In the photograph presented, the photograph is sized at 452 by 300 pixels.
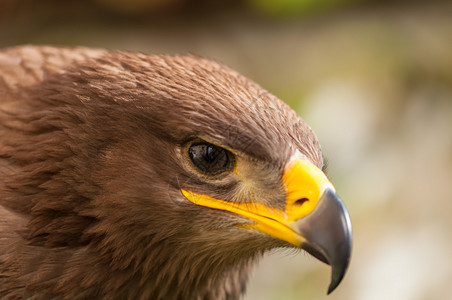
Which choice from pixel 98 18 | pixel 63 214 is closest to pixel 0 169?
pixel 63 214

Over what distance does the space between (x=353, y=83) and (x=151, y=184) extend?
3.81 metres

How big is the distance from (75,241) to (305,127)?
3.18ft

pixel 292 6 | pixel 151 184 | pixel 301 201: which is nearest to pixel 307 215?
pixel 301 201

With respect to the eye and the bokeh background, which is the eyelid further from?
the bokeh background

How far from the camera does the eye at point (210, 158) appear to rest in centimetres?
256

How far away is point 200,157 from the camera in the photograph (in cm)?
256

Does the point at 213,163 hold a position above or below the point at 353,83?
above

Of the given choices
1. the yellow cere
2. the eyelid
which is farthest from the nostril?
the eyelid

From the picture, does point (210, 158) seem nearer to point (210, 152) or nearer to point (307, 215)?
point (210, 152)

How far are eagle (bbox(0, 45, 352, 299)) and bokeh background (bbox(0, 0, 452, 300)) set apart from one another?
2.02 meters

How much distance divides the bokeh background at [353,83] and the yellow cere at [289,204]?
210cm

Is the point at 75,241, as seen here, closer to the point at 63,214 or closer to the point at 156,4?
the point at 63,214

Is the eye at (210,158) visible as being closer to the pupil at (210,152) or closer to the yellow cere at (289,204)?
the pupil at (210,152)

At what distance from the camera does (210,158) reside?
2568 millimetres
